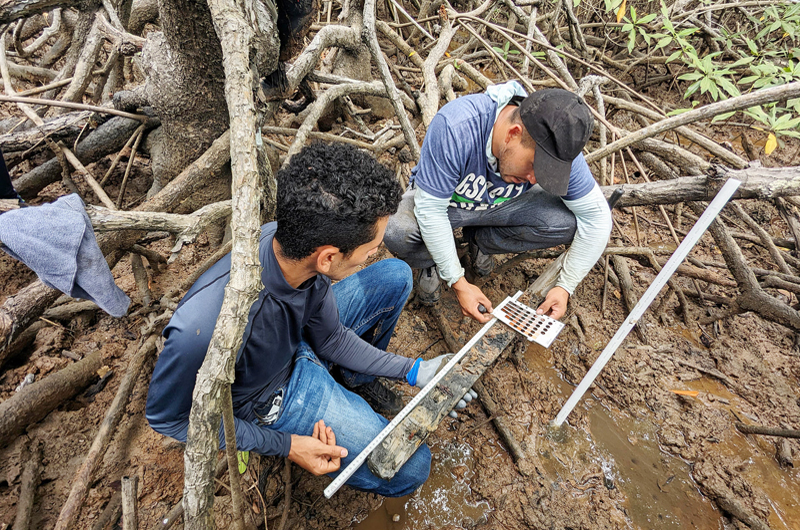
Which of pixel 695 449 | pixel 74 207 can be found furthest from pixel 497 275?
pixel 74 207

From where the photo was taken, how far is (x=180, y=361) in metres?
1.13

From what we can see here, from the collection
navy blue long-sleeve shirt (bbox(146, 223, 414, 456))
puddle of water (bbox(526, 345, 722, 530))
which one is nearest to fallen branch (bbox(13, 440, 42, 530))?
navy blue long-sleeve shirt (bbox(146, 223, 414, 456))

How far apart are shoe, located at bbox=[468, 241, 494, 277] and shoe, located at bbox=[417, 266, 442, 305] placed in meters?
0.32

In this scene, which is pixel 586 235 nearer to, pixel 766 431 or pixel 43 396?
pixel 766 431

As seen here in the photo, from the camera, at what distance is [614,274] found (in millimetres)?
2881

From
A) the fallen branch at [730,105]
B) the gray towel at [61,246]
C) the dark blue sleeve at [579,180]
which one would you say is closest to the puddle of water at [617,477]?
the dark blue sleeve at [579,180]

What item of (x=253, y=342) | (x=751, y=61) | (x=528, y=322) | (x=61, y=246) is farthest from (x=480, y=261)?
(x=751, y=61)

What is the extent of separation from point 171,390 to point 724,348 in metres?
3.31

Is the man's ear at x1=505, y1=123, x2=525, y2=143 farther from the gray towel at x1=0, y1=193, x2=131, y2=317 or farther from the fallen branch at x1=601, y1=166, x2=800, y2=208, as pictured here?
the gray towel at x1=0, y1=193, x2=131, y2=317

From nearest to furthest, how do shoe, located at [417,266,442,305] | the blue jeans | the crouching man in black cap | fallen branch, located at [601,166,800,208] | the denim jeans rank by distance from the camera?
the blue jeans
the crouching man in black cap
fallen branch, located at [601,166,800,208]
the denim jeans
shoe, located at [417,266,442,305]

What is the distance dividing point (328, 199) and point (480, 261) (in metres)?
1.67

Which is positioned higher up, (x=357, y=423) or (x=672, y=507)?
(x=357, y=423)

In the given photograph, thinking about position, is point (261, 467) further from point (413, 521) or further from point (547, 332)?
point (547, 332)

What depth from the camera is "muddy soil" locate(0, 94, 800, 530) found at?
68.2 inches
